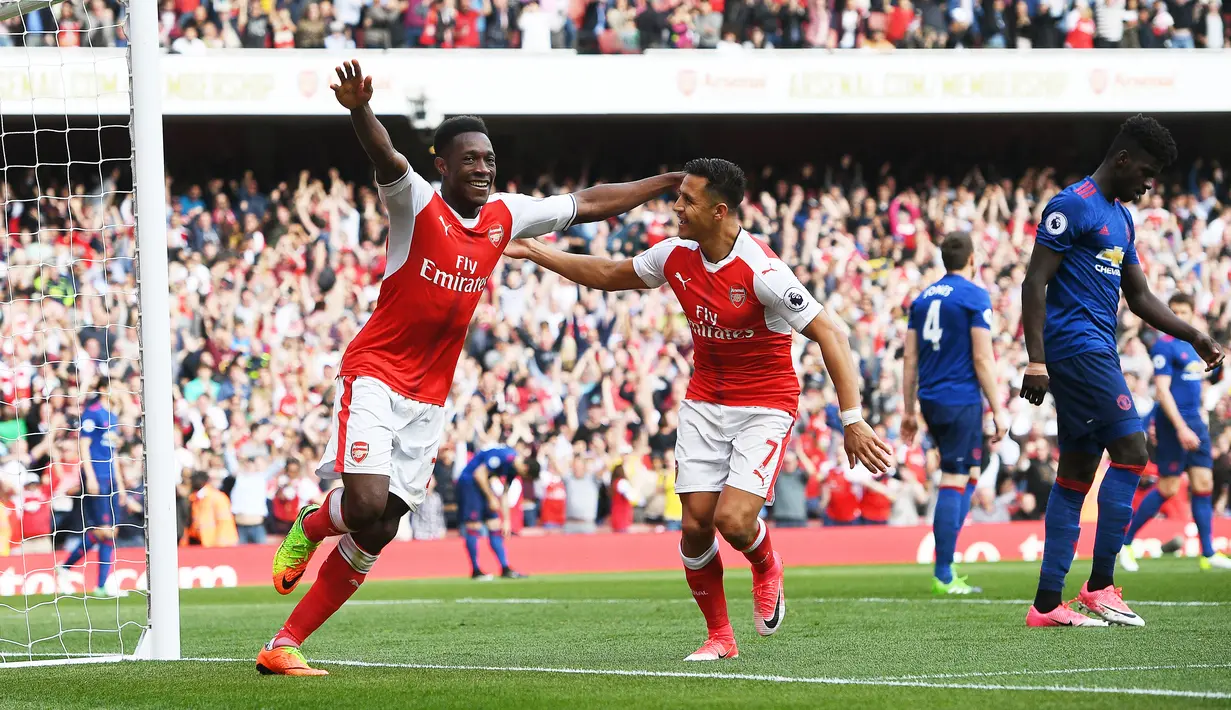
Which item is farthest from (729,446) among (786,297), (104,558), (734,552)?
A: (734,552)

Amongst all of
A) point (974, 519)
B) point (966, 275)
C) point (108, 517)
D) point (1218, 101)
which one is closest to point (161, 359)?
point (966, 275)

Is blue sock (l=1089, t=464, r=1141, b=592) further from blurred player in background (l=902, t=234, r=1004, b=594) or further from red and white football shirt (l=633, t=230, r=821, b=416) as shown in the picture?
blurred player in background (l=902, t=234, r=1004, b=594)

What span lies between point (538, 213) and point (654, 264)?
0.71 meters

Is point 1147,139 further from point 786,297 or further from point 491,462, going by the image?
point 491,462

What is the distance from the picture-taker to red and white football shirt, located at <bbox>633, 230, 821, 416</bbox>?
704 centimetres

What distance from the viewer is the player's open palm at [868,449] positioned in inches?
260

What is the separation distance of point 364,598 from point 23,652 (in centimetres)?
481

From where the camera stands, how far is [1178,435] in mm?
13633

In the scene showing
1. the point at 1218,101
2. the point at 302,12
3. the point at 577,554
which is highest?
the point at 302,12

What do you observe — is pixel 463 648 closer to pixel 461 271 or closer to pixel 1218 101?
pixel 461 271

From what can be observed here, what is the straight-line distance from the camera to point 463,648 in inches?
324

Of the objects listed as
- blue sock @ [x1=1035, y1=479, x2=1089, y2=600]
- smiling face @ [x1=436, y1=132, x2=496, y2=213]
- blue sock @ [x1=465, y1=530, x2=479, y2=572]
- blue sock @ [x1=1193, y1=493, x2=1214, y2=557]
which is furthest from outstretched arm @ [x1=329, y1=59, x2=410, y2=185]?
blue sock @ [x1=1193, y1=493, x2=1214, y2=557]

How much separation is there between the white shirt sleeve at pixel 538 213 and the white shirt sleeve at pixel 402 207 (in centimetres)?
49

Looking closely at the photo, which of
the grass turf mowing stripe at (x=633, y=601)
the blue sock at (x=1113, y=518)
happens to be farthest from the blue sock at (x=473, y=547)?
the blue sock at (x=1113, y=518)
